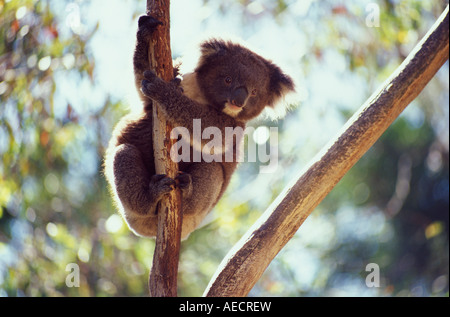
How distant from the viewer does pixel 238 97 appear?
12.2 ft

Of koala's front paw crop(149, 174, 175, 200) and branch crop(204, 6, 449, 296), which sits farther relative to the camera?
koala's front paw crop(149, 174, 175, 200)

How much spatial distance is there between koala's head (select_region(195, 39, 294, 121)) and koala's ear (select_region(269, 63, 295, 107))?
0.51 feet

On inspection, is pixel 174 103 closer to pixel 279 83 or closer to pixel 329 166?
pixel 329 166

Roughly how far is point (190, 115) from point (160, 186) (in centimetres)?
55

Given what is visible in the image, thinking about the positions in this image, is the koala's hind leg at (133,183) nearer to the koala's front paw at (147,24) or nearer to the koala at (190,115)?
the koala at (190,115)

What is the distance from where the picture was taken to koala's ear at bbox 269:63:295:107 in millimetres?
4270

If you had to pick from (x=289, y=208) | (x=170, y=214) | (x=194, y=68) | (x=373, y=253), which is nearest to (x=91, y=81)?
(x=194, y=68)

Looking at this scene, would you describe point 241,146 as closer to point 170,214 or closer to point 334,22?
point 170,214

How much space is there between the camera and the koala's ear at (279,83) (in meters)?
4.27

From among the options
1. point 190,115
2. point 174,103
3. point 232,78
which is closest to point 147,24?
point 174,103

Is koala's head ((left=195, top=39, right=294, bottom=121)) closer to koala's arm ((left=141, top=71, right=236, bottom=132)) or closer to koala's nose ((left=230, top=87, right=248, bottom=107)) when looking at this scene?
koala's nose ((left=230, top=87, right=248, bottom=107))

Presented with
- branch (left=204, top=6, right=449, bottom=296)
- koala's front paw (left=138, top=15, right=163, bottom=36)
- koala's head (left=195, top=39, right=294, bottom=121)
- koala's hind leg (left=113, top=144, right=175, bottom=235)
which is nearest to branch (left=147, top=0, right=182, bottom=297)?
koala's front paw (left=138, top=15, right=163, bottom=36)

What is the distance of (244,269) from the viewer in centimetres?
299

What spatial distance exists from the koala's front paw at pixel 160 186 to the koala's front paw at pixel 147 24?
946 mm
